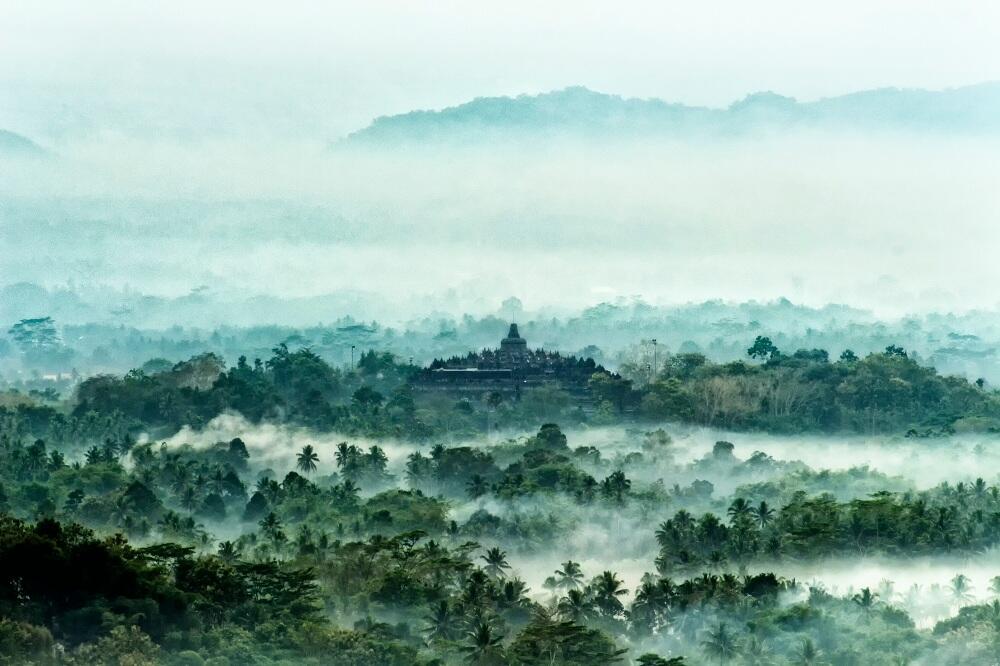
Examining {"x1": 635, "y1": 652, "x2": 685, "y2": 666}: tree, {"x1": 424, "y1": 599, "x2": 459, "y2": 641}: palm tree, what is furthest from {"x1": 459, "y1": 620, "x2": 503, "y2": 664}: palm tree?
{"x1": 635, "y1": 652, "x2": 685, "y2": 666}: tree

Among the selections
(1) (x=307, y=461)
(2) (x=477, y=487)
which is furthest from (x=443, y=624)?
(1) (x=307, y=461)

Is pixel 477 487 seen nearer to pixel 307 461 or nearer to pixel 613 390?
pixel 307 461

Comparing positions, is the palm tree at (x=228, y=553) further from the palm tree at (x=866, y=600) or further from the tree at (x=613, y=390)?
the tree at (x=613, y=390)

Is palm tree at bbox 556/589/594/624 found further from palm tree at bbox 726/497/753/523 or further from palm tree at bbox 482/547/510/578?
palm tree at bbox 726/497/753/523

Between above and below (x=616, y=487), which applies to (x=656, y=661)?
below

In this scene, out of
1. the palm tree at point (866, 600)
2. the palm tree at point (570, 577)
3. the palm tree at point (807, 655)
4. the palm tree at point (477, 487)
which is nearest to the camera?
the palm tree at point (807, 655)

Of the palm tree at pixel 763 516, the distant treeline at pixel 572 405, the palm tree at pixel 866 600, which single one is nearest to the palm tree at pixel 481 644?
the palm tree at pixel 866 600
